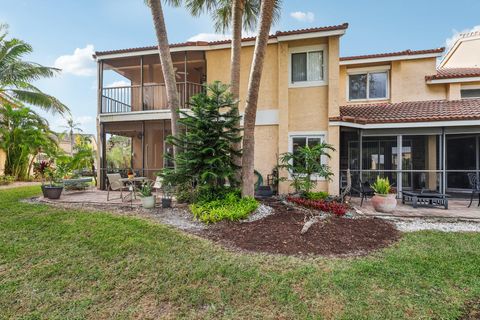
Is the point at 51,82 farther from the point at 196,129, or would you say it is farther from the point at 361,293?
the point at 361,293

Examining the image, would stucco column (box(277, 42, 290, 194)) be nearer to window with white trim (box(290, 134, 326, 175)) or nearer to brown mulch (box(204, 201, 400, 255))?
window with white trim (box(290, 134, 326, 175))

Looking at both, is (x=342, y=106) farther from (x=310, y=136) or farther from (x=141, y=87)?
(x=141, y=87)

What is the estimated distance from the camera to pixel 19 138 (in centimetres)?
1622

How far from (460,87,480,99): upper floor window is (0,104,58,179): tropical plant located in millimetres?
23270

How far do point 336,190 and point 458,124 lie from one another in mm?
Answer: 5294

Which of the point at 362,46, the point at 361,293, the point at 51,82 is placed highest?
the point at 362,46

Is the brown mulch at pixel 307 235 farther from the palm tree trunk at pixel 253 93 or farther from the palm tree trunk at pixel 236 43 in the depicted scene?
the palm tree trunk at pixel 236 43

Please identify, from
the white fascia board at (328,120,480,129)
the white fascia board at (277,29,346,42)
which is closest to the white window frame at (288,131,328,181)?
the white fascia board at (328,120,480,129)

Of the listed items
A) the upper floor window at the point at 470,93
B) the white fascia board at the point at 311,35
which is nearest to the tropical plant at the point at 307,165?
the white fascia board at the point at 311,35

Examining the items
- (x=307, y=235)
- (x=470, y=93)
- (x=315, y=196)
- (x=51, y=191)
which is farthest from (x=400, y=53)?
(x=51, y=191)

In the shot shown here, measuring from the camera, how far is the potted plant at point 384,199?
28.4 feet

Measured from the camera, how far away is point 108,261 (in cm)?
512

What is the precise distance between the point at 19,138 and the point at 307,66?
17732 millimetres

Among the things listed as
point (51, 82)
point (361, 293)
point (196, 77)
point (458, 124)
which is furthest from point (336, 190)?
point (51, 82)
